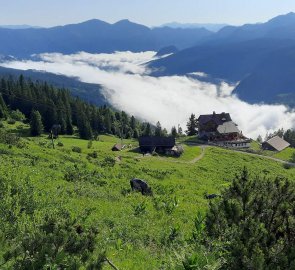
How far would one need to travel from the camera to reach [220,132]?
134500 millimetres

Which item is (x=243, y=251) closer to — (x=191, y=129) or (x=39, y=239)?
(x=39, y=239)

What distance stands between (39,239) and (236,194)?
7585mm

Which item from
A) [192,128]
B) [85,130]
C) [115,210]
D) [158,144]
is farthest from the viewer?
[192,128]

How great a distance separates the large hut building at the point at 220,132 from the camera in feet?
438

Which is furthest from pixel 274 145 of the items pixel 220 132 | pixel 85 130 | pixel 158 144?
pixel 85 130

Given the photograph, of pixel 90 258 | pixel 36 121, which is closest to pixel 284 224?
pixel 90 258

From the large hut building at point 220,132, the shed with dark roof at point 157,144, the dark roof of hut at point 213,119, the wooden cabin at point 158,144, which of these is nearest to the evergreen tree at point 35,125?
the shed with dark roof at point 157,144

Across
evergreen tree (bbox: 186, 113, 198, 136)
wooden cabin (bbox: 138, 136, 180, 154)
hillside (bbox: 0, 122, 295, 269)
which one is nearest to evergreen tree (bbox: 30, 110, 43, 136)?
wooden cabin (bbox: 138, 136, 180, 154)

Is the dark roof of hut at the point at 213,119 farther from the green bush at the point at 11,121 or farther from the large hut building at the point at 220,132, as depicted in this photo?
the green bush at the point at 11,121

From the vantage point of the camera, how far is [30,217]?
19.2 metres

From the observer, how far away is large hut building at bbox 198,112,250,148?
133625 mm

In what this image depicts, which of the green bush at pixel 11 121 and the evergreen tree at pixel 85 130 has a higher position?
the green bush at pixel 11 121

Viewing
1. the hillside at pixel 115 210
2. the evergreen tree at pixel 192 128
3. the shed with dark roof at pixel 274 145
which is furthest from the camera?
the evergreen tree at pixel 192 128

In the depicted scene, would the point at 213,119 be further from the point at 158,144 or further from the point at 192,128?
the point at 158,144
